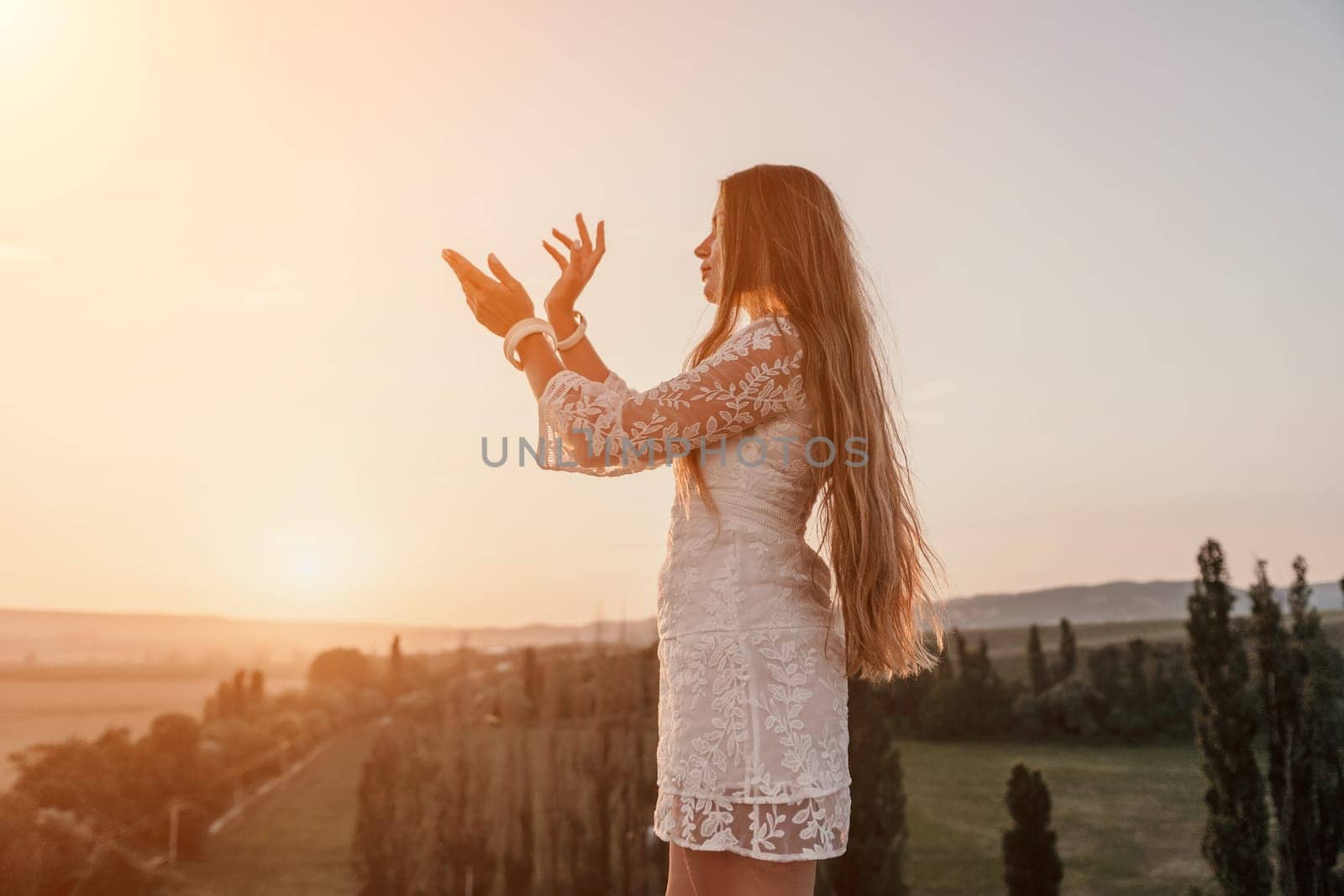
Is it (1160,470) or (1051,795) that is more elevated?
(1160,470)

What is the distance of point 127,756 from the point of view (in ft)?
13.5

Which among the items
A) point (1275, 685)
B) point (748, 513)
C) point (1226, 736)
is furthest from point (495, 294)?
point (1275, 685)

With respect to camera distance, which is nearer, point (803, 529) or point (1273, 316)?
point (803, 529)

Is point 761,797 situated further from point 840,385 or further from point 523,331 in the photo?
point 523,331

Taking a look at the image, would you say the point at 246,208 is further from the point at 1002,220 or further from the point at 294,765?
the point at 1002,220

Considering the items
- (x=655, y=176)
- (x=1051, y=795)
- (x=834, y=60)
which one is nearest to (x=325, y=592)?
(x=655, y=176)

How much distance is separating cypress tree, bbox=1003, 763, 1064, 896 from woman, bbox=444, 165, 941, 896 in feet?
16.2

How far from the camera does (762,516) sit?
1271 mm

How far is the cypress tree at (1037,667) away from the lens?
19.8 feet

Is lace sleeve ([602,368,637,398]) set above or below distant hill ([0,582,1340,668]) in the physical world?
above

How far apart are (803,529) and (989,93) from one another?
374 cm

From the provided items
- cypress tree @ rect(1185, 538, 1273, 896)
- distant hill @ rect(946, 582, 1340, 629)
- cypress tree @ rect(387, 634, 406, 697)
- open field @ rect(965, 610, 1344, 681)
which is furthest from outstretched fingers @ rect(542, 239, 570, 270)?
cypress tree @ rect(1185, 538, 1273, 896)

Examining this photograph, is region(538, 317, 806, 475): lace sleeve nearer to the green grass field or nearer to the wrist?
the wrist

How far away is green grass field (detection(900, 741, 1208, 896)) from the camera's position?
18.3 feet
